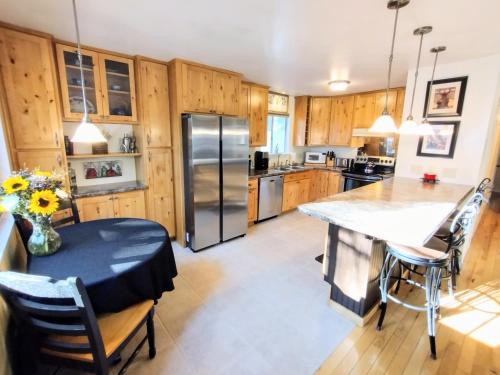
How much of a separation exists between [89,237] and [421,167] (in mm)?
3738

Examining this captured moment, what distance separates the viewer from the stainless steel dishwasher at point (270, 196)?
13.4 ft

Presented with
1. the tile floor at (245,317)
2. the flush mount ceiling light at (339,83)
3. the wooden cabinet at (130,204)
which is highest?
the flush mount ceiling light at (339,83)

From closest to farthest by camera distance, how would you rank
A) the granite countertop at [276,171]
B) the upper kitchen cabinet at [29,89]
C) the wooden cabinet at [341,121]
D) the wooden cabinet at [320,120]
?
the upper kitchen cabinet at [29,89] → the granite countertop at [276,171] → the wooden cabinet at [341,121] → the wooden cabinet at [320,120]

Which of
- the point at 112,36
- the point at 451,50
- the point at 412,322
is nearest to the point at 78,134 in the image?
the point at 112,36

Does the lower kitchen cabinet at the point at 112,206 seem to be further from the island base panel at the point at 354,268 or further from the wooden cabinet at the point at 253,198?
the island base panel at the point at 354,268

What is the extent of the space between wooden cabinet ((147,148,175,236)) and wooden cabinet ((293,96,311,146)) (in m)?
3.06

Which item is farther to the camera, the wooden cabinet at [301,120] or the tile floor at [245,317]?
the wooden cabinet at [301,120]

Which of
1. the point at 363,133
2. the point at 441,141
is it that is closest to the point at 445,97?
the point at 441,141

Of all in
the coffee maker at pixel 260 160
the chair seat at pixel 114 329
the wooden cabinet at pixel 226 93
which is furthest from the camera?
the coffee maker at pixel 260 160

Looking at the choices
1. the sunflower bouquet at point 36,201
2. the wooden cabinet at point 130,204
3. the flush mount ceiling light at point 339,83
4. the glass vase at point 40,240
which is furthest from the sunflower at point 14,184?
the flush mount ceiling light at point 339,83

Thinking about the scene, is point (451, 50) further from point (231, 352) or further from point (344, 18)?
point (231, 352)

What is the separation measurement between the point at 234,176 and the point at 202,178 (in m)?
0.49

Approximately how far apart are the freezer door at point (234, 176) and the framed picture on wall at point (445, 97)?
7.59ft

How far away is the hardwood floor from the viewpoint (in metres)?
1.60
